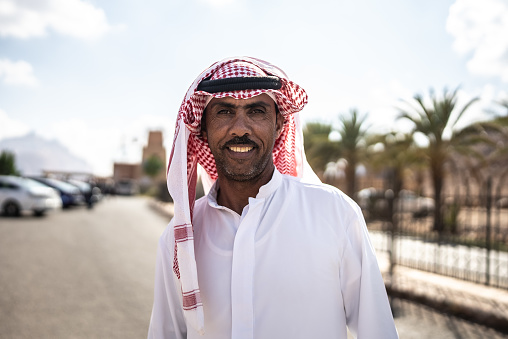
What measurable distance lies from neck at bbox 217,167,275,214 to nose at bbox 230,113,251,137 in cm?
21

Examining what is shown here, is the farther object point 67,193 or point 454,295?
point 67,193

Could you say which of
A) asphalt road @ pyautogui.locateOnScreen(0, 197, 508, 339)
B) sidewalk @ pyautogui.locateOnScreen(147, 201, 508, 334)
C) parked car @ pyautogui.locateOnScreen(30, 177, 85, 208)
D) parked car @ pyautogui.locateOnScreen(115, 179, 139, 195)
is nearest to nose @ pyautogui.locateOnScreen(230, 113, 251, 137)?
asphalt road @ pyautogui.locateOnScreen(0, 197, 508, 339)

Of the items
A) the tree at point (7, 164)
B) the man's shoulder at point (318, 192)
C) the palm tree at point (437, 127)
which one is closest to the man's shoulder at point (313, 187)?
the man's shoulder at point (318, 192)

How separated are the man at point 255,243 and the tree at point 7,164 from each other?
139 ft

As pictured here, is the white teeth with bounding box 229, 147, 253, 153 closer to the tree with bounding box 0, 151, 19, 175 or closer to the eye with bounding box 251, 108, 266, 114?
the eye with bounding box 251, 108, 266, 114

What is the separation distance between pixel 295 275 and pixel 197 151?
0.92m

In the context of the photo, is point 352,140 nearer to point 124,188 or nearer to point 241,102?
point 241,102

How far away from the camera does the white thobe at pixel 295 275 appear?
63.0 inches

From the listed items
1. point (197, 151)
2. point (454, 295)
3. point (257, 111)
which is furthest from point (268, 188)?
point (454, 295)

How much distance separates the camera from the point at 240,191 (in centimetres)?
186

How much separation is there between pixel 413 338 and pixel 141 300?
347cm

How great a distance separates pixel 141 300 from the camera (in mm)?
5898

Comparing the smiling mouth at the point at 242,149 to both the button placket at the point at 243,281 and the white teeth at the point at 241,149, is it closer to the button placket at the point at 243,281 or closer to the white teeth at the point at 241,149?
the white teeth at the point at 241,149

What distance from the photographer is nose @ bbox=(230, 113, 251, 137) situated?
1769 millimetres
